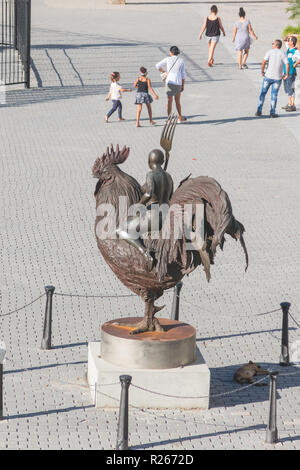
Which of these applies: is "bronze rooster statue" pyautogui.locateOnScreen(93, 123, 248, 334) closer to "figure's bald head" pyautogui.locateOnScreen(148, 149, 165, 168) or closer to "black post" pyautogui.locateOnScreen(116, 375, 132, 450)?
"figure's bald head" pyautogui.locateOnScreen(148, 149, 165, 168)

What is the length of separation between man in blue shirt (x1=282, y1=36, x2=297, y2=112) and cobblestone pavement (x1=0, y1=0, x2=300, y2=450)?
2.23ft

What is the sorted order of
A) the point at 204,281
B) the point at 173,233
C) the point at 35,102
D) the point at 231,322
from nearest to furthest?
the point at 173,233
the point at 231,322
the point at 204,281
the point at 35,102

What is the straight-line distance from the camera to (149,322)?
1232 centimetres

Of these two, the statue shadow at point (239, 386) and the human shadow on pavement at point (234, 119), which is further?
the human shadow on pavement at point (234, 119)

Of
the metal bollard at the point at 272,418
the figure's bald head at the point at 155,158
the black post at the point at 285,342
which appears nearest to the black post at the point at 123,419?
the metal bollard at the point at 272,418

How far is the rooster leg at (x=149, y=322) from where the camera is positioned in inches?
483

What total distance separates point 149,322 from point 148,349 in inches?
21.6

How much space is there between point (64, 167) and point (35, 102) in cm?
611

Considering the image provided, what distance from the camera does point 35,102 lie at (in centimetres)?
2733

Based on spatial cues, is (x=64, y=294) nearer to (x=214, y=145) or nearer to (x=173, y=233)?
(x=173, y=233)

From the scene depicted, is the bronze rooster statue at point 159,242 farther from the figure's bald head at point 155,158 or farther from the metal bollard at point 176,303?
the metal bollard at point 176,303

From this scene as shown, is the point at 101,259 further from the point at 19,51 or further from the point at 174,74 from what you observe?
the point at 19,51

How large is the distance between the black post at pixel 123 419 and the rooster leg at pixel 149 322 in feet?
5.38
